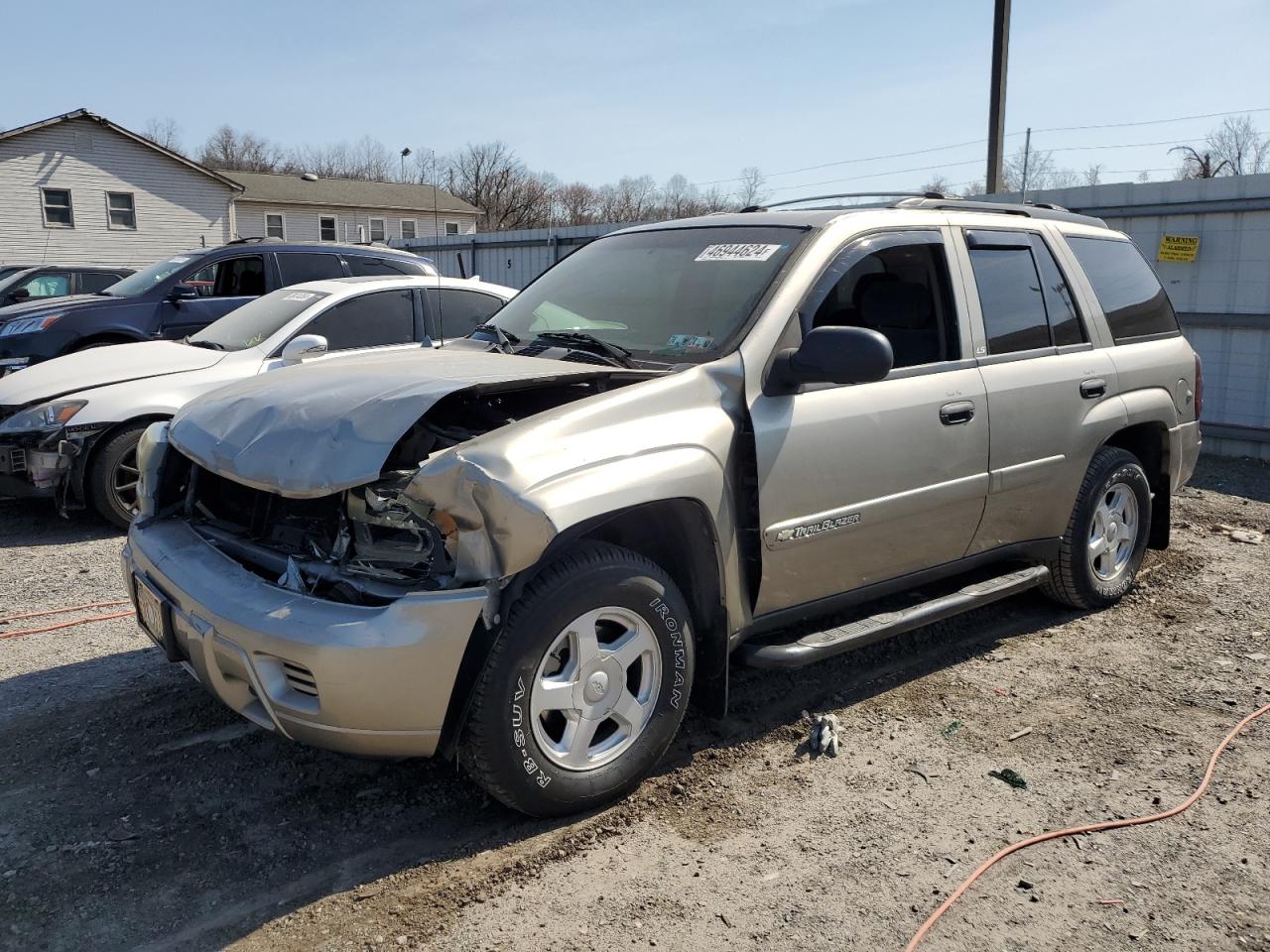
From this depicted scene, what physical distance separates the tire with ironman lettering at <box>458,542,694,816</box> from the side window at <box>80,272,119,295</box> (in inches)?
705

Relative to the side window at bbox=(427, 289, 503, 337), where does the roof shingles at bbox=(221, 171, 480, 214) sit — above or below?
above

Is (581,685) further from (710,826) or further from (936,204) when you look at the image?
(936,204)

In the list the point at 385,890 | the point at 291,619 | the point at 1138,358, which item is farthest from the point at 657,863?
the point at 1138,358

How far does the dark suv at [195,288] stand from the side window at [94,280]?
9.13 metres

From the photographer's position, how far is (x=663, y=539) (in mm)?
3451

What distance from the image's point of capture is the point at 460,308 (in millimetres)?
7906

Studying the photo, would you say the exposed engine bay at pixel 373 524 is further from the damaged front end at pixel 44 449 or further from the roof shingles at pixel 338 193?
the roof shingles at pixel 338 193

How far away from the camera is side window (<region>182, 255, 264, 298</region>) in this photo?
9.50m

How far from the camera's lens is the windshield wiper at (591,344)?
3764 mm

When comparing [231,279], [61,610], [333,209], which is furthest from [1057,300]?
[333,209]

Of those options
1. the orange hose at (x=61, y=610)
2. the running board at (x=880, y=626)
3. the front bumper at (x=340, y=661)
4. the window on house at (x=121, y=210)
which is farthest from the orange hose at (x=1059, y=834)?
the window on house at (x=121, y=210)

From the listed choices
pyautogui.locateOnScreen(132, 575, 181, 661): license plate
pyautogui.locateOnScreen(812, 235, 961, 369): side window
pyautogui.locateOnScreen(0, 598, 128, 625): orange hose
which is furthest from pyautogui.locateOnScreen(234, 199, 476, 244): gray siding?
pyautogui.locateOnScreen(132, 575, 181, 661): license plate

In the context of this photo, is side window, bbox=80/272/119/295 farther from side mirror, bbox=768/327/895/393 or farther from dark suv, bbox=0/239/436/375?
side mirror, bbox=768/327/895/393

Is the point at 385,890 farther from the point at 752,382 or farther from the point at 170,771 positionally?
the point at 752,382
